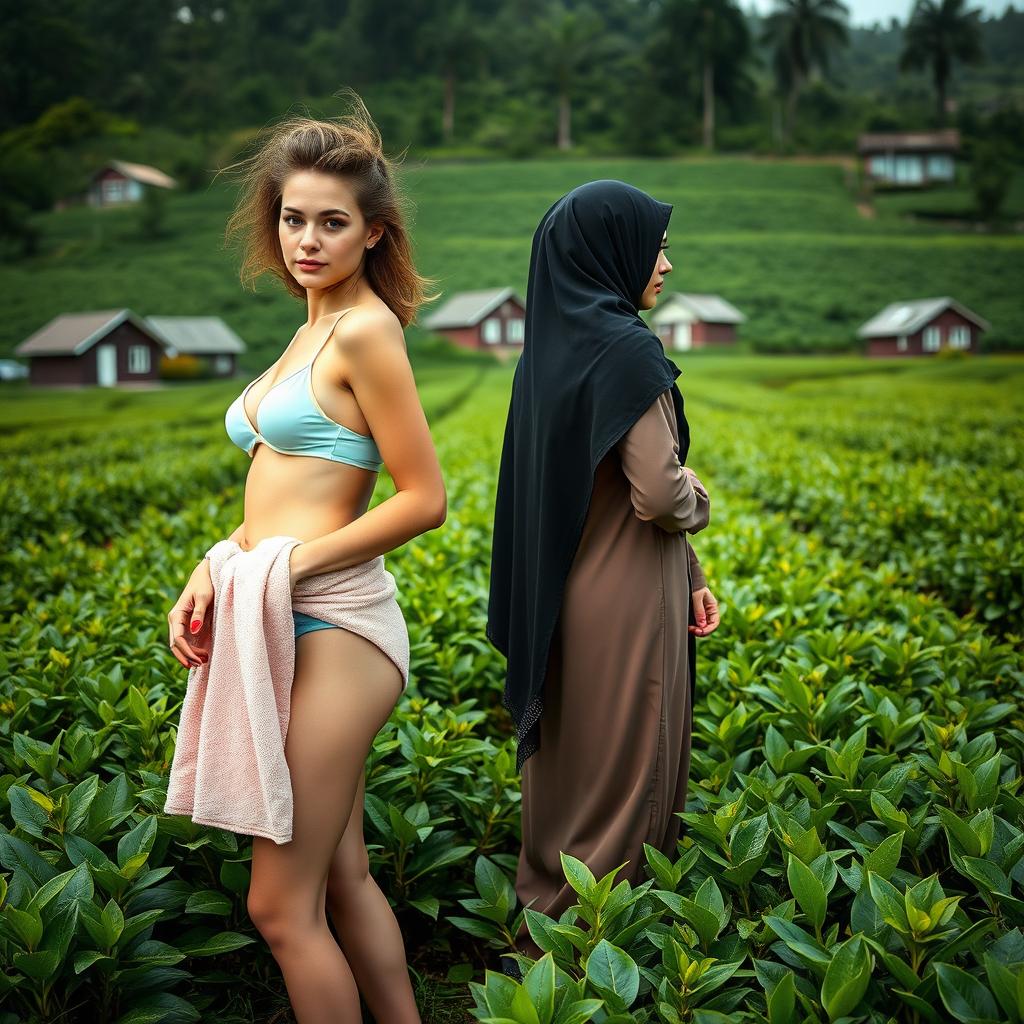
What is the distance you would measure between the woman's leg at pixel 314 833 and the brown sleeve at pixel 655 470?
0.64 metres

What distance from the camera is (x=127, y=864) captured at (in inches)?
72.6

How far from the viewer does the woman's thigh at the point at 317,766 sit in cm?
162

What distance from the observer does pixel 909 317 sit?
18.6 metres

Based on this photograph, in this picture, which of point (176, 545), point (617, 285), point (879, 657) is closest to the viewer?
point (617, 285)

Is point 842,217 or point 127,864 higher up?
point 842,217

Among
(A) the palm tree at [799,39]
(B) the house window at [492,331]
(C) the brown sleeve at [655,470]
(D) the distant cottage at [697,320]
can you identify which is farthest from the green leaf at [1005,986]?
(A) the palm tree at [799,39]

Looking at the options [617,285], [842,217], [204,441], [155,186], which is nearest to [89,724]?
[617,285]

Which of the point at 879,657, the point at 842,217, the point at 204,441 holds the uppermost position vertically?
the point at 842,217

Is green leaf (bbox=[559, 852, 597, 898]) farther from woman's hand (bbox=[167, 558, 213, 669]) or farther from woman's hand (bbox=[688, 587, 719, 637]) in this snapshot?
woman's hand (bbox=[167, 558, 213, 669])

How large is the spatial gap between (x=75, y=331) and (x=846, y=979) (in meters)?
16.6

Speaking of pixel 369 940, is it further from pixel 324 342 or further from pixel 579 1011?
pixel 324 342

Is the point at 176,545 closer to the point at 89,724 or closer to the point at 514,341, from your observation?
the point at 89,724

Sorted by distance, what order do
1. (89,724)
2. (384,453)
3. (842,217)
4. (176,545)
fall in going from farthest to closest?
(842,217) → (176,545) → (89,724) → (384,453)

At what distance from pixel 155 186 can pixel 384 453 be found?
64.1ft
